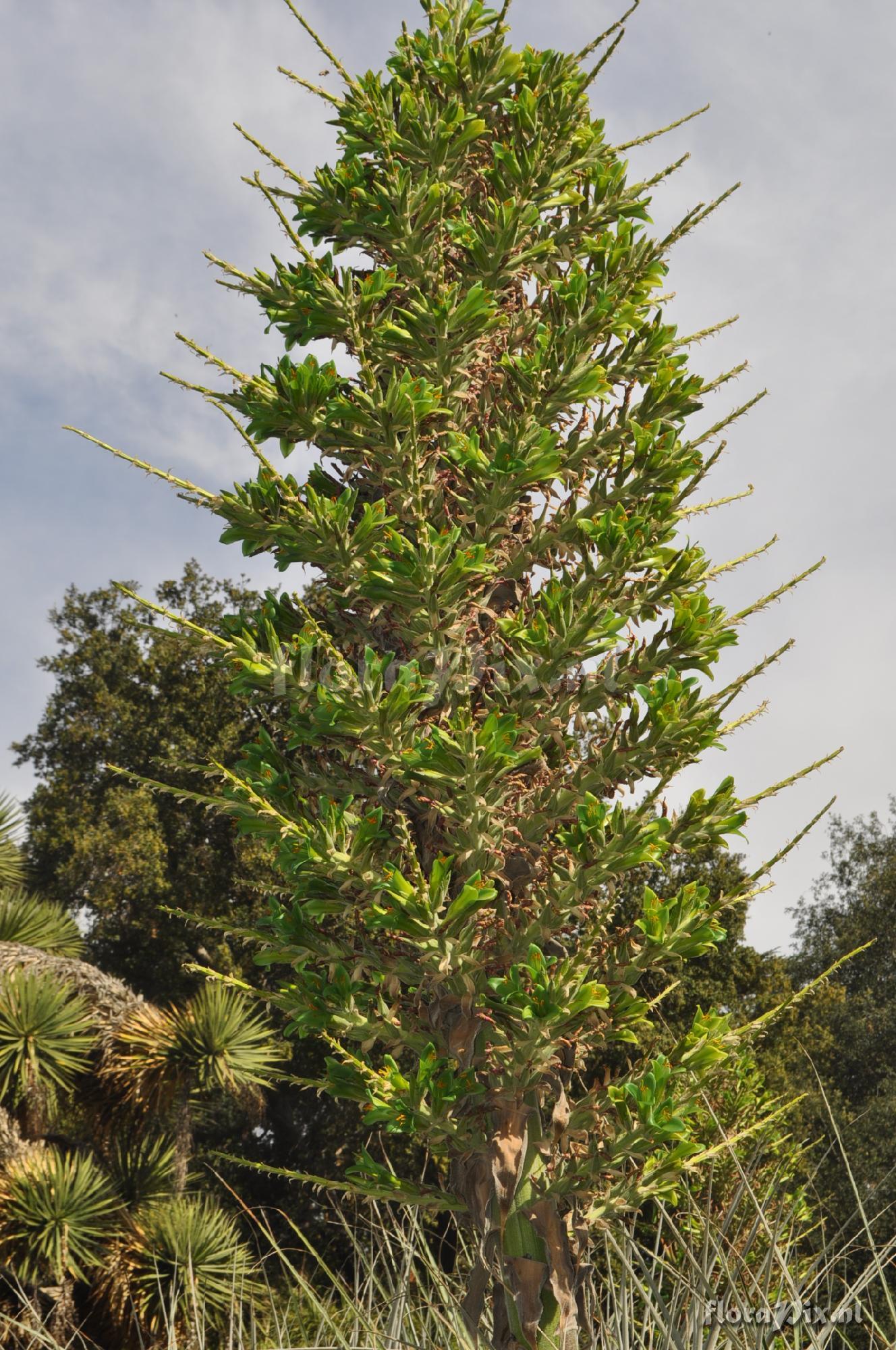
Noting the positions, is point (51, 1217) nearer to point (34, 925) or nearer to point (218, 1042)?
point (218, 1042)

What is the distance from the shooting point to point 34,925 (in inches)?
522

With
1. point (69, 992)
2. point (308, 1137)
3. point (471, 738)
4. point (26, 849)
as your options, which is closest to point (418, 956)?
point (471, 738)

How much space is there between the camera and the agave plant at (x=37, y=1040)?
10789 mm

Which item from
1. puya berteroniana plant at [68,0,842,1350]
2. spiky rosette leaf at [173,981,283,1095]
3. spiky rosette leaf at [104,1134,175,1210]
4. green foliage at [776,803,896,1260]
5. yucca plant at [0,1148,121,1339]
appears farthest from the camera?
green foliage at [776,803,896,1260]

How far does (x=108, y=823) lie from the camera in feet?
67.0

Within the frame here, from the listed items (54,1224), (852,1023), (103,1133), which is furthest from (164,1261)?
(852,1023)

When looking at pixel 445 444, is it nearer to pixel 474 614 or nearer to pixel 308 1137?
pixel 474 614

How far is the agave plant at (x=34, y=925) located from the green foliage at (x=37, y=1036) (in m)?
1.50

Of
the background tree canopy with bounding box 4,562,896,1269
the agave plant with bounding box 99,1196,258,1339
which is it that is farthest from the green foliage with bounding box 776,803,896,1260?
the agave plant with bounding box 99,1196,258,1339

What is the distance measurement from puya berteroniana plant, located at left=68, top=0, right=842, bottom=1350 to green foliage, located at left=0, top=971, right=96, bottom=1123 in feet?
24.5

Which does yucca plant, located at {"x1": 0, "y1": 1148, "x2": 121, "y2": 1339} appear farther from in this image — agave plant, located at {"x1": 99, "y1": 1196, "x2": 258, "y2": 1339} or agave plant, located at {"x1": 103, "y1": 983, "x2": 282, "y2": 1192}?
agave plant, located at {"x1": 103, "y1": 983, "x2": 282, "y2": 1192}

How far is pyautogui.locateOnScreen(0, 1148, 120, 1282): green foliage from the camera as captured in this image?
10.1 meters

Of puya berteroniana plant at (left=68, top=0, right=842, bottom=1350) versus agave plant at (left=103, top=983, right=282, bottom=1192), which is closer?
puya berteroniana plant at (left=68, top=0, right=842, bottom=1350)

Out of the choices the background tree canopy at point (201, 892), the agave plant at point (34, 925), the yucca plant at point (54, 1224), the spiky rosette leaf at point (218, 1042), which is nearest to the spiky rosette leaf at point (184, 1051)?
the spiky rosette leaf at point (218, 1042)
